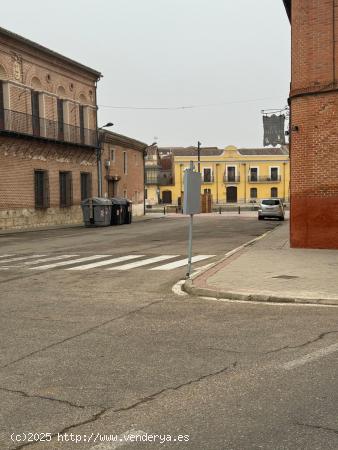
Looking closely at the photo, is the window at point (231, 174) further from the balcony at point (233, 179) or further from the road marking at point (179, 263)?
the road marking at point (179, 263)

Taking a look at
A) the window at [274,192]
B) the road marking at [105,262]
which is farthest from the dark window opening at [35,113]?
the window at [274,192]

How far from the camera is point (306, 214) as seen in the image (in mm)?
15219

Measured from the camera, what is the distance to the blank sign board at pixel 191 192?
10.6 m

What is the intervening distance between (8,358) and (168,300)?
12.1ft

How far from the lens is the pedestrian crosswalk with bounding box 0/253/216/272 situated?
43.5ft

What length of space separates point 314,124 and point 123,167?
115 feet

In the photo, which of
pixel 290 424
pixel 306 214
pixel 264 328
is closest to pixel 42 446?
pixel 290 424

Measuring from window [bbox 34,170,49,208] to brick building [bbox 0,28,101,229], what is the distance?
7cm

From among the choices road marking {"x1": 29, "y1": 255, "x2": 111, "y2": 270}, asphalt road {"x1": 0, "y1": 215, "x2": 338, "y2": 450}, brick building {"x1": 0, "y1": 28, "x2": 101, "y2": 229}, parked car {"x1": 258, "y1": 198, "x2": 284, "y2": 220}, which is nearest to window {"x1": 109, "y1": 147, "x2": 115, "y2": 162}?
brick building {"x1": 0, "y1": 28, "x2": 101, "y2": 229}

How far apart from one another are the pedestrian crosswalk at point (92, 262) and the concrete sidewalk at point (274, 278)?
63.9 inches

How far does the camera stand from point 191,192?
10711 mm

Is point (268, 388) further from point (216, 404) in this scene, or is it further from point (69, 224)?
point (69, 224)

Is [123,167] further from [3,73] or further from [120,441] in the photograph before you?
[120,441]

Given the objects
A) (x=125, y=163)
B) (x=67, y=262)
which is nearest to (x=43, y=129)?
(x=125, y=163)
